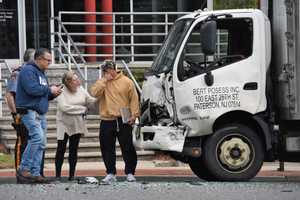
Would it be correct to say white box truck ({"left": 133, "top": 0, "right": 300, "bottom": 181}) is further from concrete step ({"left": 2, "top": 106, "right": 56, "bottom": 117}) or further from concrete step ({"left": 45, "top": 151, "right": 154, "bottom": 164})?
concrete step ({"left": 2, "top": 106, "right": 56, "bottom": 117})

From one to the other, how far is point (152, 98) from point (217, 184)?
1.54m

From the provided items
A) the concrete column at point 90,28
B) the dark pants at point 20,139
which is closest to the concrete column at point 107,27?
the concrete column at point 90,28

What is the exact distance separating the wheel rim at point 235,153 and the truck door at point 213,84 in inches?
12.2

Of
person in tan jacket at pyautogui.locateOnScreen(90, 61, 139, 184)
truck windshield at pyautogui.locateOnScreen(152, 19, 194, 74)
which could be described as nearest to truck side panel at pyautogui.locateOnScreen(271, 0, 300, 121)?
truck windshield at pyautogui.locateOnScreen(152, 19, 194, 74)

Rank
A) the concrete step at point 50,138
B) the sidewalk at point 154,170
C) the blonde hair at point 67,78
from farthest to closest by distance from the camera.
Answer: the concrete step at point 50,138 → the sidewalk at point 154,170 → the blonde hair at point 67,78

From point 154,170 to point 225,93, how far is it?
3242 millimetres

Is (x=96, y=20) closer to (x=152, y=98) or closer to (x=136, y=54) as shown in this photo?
(x=136, y=54)

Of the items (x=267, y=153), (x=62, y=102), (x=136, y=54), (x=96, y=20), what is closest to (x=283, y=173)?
(x=267, y=153)

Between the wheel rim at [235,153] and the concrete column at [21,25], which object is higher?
the concrete column at [21,25]

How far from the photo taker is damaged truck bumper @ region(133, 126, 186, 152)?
9.78 metres

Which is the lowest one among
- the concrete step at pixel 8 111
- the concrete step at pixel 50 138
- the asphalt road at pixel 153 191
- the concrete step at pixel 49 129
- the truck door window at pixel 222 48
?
the asphalt road at pixel 153 191

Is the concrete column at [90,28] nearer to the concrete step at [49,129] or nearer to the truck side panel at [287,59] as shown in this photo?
the concrete step at [49,129]

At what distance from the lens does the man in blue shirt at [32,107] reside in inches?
366

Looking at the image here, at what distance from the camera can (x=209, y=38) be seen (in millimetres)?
9547
